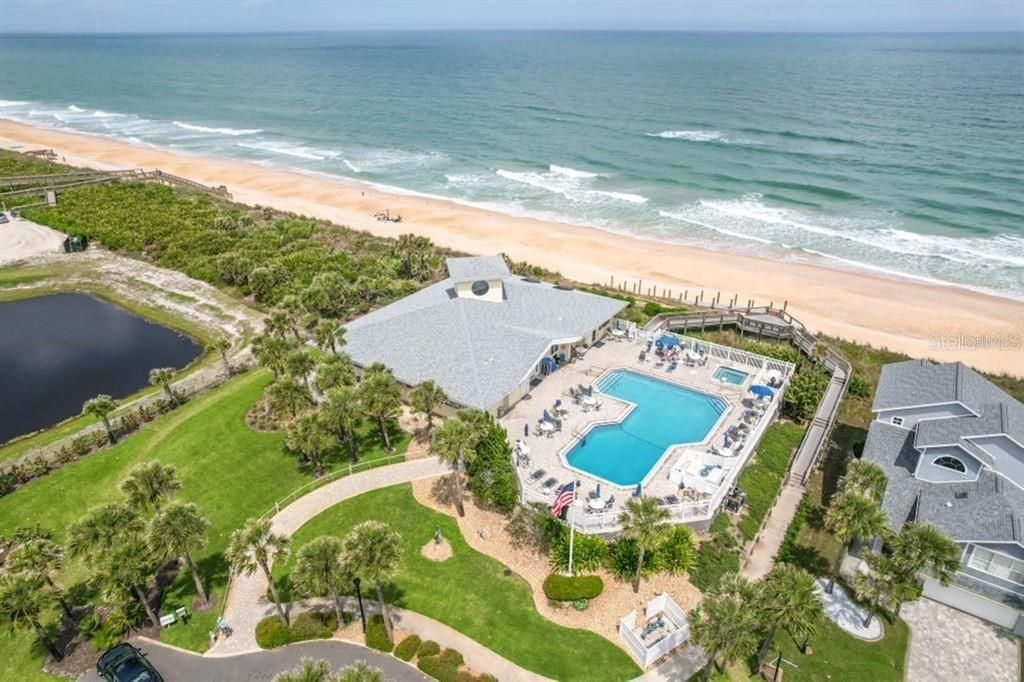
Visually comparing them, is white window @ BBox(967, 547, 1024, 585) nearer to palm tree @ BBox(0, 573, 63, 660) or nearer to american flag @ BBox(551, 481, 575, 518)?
american flag @ BBox(551, 481, 575, 518)

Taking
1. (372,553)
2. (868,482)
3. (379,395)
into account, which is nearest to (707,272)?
(868,482)

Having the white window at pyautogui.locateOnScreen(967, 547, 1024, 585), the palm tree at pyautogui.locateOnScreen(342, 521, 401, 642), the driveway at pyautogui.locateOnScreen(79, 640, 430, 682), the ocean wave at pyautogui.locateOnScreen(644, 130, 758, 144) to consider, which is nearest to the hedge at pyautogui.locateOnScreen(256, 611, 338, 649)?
the driveway at pyautogui.locateOnScreen(79, 640, 430, 682)

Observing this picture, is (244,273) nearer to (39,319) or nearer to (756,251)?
(39,319)

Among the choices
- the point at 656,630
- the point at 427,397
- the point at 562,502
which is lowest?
the point at 656,630

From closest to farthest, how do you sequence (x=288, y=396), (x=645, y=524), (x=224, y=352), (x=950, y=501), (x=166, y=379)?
(x=645, y=524) < (x=950, y=501) < (x=288, y=396) < (x=166, y=379) < (x=224, y=352)

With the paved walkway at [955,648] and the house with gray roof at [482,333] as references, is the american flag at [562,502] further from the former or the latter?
the paved walkway at [955,648]

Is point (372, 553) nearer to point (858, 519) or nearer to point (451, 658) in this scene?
point (451, 658)

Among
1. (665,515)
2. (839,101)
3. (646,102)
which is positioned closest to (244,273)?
(665,515)
